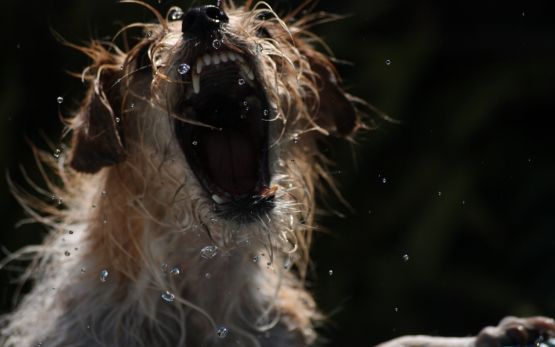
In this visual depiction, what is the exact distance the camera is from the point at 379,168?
7449 mm

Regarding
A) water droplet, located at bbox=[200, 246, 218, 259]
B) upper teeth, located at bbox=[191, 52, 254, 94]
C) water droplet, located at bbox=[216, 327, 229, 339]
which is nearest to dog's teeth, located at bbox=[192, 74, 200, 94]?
upper teeth, located at bbox=[191, 52, 254, 94]

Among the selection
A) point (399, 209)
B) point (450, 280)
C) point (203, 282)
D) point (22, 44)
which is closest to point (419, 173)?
point (399, 209)

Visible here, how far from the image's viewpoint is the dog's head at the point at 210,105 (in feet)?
11.4

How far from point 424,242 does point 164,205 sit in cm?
380

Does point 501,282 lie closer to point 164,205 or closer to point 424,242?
point 424,242

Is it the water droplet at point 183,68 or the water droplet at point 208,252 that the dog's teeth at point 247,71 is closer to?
the water droplet at point 183,68

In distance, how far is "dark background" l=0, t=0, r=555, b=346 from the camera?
7199 mm

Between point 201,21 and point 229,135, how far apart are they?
51 centimetres

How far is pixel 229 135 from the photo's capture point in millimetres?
3734

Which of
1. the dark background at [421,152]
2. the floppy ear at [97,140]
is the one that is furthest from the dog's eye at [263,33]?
the dark background at [421,152]

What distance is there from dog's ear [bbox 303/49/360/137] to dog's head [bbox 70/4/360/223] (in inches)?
6.2

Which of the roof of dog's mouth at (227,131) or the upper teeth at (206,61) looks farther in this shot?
the roof of dog's mouth at (227,131)

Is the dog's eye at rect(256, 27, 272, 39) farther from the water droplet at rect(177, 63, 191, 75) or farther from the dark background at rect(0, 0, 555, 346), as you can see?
the dark background at rect(0, 0, 555, 346)

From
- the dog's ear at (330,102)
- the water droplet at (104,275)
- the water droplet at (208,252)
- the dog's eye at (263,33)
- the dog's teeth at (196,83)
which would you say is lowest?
the water droplet at (104,275)
